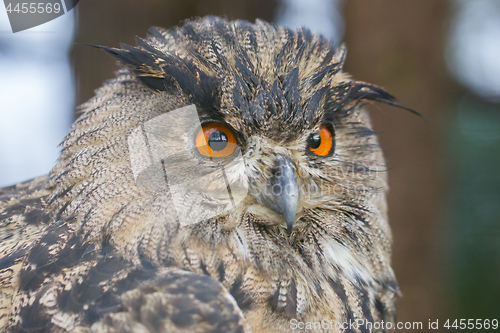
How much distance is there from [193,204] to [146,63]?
43 cm

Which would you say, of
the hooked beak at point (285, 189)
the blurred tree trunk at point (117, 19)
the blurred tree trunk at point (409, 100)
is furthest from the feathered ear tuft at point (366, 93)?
the blurred tree trunk at point (409, 100)

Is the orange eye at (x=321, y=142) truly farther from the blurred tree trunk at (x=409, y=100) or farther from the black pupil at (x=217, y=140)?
the blurred tree trunk at (x=409, y=100)

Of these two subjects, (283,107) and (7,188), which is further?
(7,188)

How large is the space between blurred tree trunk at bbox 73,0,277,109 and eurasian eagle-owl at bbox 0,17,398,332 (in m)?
0.51

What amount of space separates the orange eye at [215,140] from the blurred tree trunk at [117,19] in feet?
2.08

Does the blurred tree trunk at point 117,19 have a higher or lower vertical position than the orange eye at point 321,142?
higher

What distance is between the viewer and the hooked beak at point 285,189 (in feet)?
2.94

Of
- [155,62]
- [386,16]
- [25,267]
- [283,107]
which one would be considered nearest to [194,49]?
[155,62]

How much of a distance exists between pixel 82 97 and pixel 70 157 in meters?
1.12

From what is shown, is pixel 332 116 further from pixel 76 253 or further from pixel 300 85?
pixel 76 253

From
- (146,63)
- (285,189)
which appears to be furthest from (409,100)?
(146,63)

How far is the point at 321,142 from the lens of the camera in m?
1.11

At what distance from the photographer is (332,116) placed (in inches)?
44.6

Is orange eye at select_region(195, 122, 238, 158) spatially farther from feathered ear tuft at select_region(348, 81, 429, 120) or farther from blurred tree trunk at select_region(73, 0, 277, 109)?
blurred tree trunk at select_region(73, 0, 277, 109)
